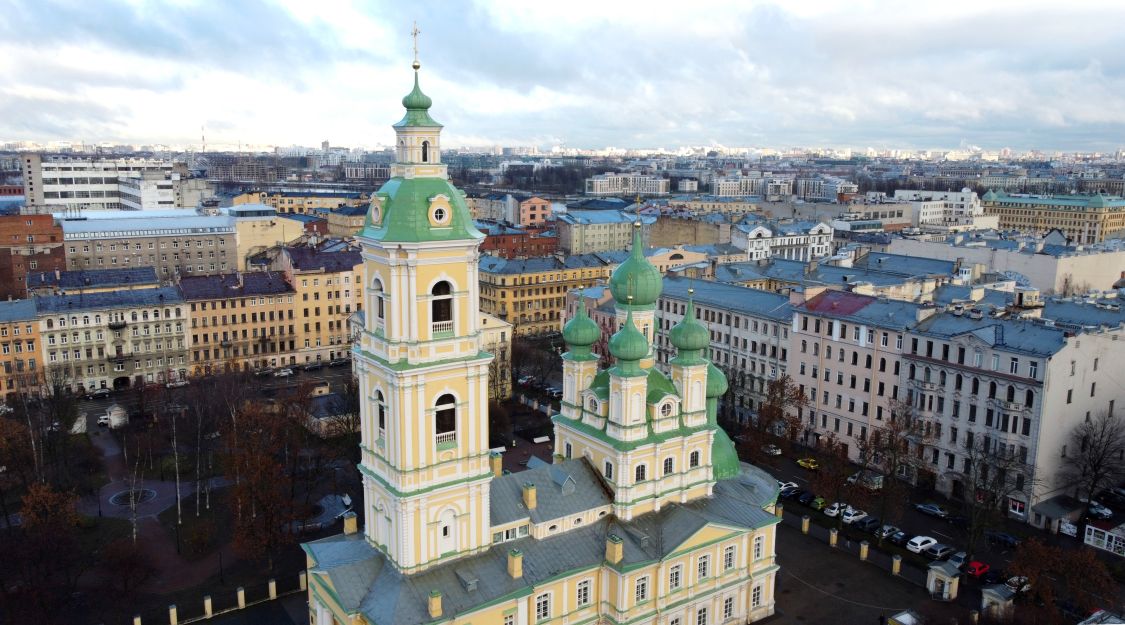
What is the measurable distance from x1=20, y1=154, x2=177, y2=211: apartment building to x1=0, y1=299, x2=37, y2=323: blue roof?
79.8 metres

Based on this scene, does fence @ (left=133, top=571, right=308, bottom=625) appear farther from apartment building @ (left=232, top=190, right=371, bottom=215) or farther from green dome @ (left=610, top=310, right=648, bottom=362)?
apartment building @ (left=232, top=190, right=371, bottom=215)

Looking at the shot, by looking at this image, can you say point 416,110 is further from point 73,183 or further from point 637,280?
point 73,183

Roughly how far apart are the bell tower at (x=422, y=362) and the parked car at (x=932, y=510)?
3209 cm

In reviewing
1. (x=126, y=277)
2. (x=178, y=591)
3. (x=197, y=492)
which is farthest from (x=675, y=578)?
(x=126, y=277)

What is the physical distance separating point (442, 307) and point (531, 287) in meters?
65.4

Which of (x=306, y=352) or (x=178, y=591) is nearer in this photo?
(x=178, y=591)

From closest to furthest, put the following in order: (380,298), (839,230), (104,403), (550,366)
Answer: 1. (380,298)
2. (104,403)
3. (550,366)
4. (839,230)

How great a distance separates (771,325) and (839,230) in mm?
77468

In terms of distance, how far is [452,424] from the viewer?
109 feet

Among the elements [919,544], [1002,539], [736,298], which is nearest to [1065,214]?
[736,298]

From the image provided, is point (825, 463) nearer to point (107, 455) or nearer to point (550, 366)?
point (550, 366)

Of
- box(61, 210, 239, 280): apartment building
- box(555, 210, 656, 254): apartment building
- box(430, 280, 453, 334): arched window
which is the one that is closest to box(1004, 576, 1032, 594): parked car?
box(430, 280, 453, 334): arched window

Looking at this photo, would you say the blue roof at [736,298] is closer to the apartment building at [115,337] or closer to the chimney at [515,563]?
the chimney at [515,563]

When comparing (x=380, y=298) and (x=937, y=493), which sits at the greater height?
(x=380, y=298)
